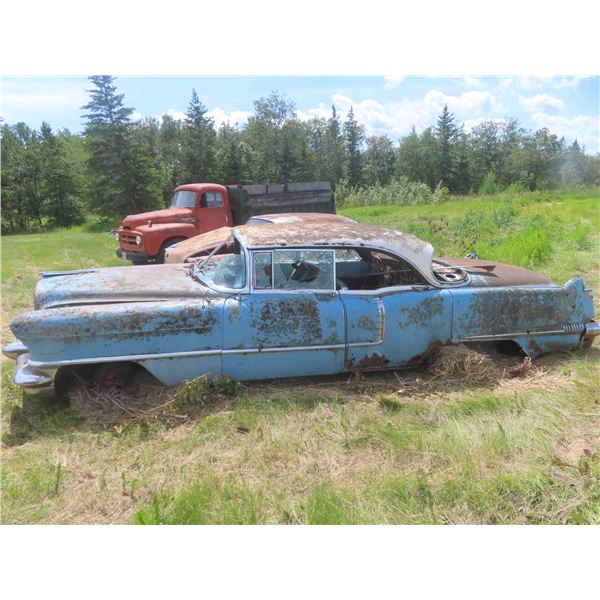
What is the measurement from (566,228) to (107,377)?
1245 centimetres

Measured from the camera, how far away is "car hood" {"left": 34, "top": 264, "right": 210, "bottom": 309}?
402cm

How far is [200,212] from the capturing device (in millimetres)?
10227

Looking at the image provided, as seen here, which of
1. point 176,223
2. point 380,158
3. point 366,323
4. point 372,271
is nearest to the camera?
point 366,323

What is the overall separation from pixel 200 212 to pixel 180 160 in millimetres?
22874

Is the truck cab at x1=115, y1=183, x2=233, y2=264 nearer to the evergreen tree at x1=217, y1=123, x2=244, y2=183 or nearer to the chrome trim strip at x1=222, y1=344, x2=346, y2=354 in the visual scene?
the chrome trim strip at x1=222, y1=344, x2=346, y2=354

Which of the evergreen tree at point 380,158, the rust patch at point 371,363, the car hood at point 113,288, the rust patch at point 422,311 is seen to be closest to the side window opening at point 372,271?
the rust patch at point 422,311

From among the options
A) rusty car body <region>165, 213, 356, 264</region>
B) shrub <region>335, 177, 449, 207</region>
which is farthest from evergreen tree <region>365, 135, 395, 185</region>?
rusty car body <region>165, 213, 356, 264</region>

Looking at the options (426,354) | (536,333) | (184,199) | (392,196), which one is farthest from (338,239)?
(392,196)

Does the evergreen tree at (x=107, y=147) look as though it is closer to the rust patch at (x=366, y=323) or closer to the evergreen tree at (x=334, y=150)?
the evergreen tree at (x=334, y=150)

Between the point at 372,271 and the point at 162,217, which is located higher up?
the point at 162,217

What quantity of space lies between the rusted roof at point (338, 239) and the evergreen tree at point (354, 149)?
125 ft

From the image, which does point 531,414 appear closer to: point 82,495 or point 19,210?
point 82,495

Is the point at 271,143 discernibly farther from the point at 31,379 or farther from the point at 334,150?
the point at 31,379

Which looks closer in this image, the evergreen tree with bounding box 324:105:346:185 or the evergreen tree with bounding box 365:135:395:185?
the evergreen tree with bounding box 324:105:346:185
